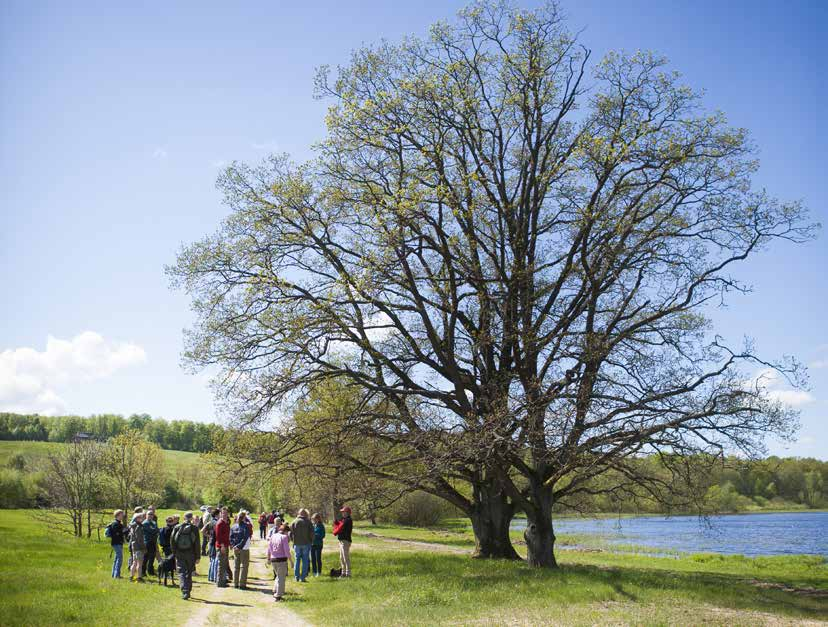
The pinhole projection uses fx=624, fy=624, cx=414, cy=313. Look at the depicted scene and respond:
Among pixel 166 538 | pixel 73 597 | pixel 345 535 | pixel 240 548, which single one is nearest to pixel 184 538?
pixel 240 548

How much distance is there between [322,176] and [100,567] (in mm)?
14637

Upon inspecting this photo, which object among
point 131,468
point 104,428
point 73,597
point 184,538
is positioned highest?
point 104,428

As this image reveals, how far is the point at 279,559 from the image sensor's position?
15.5 m

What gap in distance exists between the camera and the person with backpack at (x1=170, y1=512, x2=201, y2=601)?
15.2m

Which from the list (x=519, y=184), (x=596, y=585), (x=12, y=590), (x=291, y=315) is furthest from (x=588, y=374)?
(x=12, y=590)

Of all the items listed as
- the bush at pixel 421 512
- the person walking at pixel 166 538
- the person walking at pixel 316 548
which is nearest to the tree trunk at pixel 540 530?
the person walking at pixel 316 548

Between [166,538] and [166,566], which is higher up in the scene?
[166,538]

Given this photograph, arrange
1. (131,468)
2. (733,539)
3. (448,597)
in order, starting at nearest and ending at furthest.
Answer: (448,597), (131,468), (733,539)

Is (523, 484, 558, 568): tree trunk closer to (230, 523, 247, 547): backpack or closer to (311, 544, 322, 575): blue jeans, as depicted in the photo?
(311, 544, 322, 575): blue jeans

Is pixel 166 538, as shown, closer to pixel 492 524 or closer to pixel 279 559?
pixel 279 559

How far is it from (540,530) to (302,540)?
777 centimetres

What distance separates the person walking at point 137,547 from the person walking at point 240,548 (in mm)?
2701

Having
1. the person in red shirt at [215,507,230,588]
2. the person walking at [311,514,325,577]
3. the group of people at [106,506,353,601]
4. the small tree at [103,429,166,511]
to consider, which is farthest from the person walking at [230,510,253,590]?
the small tree at [103,429,166,511]

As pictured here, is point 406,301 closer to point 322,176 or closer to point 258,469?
point 322,176
